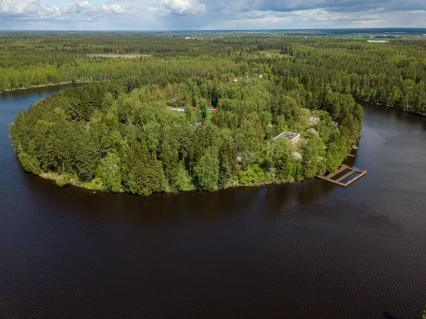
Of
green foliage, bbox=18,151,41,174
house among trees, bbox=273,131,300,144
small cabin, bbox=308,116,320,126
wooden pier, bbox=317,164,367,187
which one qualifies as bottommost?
wooden pier, bbox=317,164,367,187

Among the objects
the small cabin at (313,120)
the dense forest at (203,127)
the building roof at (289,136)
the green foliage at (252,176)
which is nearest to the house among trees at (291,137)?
the building roof at (289,136)

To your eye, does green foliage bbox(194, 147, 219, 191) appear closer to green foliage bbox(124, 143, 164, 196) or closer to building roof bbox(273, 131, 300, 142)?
green foliage bbox(124, 143, 164, 196)

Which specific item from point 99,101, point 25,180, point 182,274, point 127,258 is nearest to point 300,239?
point 182,274

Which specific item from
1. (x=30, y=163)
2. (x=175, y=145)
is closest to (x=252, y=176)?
(x=175, y=145)

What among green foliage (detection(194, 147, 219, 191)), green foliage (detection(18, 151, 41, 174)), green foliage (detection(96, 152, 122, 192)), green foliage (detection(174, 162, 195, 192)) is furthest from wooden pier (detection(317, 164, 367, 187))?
green foliage (detection(18, 151, 41, 174))

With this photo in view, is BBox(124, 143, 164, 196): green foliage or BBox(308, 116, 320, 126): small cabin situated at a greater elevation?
BBox(308, 116, 320, 126): small cabin

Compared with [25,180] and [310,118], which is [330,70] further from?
[25,180]

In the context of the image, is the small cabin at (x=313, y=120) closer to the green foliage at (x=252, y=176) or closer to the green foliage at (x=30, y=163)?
the green foliage at (x=252, y=176)

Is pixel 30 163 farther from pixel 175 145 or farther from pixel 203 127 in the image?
pixel 203 127
